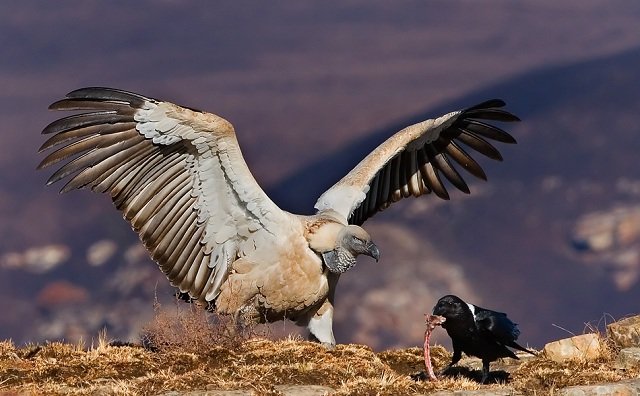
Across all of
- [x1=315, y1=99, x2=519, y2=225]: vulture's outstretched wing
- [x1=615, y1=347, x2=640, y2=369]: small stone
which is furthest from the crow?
[x1=315, y1=99, x2=519, y2=225]: vulture's outstretched wing

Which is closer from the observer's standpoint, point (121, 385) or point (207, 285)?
point (121, 385)

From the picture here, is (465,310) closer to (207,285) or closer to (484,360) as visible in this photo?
(484,360)

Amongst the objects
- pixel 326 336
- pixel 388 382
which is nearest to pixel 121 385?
pixel 388 382

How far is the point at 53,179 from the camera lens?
9875mm

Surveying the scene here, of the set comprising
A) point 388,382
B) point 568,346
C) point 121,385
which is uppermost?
point 568,346

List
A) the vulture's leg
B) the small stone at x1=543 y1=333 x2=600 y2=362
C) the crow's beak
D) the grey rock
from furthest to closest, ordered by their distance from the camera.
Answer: the vulture's leg, the crow's beak, the small stone at x1=543 y1=333 x2=600 y2=362, the grey rock

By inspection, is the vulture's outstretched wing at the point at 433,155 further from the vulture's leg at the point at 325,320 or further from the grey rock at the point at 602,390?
the grey rock at the point at 602,390

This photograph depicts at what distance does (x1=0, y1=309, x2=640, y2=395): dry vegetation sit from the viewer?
805 cm

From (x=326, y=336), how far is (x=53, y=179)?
130 inches

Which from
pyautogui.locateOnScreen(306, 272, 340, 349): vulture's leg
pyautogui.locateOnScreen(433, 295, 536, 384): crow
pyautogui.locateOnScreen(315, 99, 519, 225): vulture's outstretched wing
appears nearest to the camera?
pyautogui.locateOnScreen(433, 295, 536, 384): crow

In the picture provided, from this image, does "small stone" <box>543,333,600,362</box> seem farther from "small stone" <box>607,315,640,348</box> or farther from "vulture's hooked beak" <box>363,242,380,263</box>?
"vulture's hooked beak" <box>363,242,380,263</box>

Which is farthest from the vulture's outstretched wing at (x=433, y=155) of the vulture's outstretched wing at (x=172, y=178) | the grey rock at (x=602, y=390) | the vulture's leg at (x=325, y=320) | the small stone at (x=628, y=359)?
the grey rock at (x=602, y=390)

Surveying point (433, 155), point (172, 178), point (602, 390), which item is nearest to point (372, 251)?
point (172, 178)

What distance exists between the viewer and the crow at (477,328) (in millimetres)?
8773
